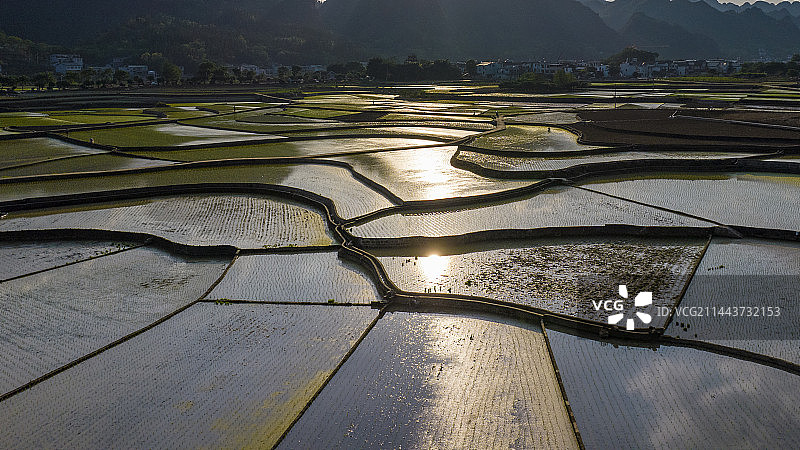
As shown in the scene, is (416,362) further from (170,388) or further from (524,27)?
(524,27)

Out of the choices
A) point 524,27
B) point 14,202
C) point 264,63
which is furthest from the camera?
point 524,27

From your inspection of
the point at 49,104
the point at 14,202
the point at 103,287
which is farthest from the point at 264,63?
the point at 103,287

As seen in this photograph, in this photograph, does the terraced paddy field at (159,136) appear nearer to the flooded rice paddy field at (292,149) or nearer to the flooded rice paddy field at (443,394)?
the flooded rice paddy field at (292,149)

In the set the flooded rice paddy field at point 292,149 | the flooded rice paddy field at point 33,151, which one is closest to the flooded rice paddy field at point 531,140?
the flooded rice paddy field at point 292,149

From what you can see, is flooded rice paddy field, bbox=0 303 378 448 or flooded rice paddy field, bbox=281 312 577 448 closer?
flooded rice paddy field, bbox=281 312 577 448

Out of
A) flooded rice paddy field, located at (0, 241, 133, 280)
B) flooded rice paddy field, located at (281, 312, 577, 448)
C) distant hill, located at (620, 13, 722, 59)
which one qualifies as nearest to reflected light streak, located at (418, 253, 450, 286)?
flooded rice paddy field, located at (281, 312, 577, 448)

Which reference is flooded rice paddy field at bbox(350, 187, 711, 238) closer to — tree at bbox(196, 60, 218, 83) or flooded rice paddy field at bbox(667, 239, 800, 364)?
flooded rice paddy field at bbox(667, 239, 800, 364)

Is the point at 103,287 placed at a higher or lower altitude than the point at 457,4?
lower
